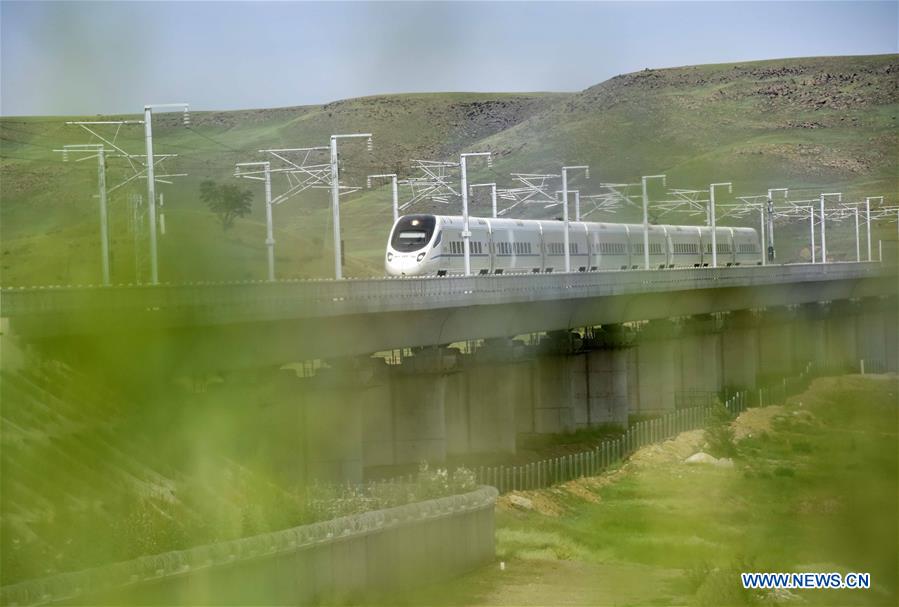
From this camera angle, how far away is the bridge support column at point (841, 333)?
253ft

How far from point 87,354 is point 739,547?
10.3 metres

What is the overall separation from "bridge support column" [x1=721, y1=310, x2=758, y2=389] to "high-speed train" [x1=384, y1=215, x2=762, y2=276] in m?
4.00

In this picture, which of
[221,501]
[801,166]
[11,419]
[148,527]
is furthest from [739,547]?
[801,166]

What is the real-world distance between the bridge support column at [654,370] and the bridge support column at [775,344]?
10.7 m

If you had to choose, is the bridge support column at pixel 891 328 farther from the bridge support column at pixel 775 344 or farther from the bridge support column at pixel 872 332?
the bridge support column at pixel 775 344

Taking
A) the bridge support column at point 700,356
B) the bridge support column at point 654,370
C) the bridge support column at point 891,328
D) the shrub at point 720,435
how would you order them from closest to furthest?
1. the shrub at point 720,435
2. the bridge support column at point 654,370
3. the bridge support column at point 700,356
4. the bridge support column at point 891,328

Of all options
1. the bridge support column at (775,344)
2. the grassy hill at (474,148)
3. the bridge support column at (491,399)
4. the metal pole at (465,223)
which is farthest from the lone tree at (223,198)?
the bridge support column at (775,344)

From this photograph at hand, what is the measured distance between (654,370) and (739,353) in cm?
1049

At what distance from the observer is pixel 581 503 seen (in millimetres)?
36219

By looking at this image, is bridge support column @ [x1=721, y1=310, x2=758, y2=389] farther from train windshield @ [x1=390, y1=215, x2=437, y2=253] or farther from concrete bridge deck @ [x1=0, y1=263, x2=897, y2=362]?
train windshield @ [x1=390, y1=215, x2=437, y2=253]

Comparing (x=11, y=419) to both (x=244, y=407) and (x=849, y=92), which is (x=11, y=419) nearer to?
(x=244, y=407)

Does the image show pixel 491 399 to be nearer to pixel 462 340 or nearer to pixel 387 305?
pixel 462 340

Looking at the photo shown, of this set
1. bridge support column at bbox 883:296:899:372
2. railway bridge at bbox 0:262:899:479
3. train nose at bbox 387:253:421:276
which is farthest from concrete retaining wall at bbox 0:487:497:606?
bridge support column at bbox 883:296:899:372

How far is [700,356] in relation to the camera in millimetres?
64125
